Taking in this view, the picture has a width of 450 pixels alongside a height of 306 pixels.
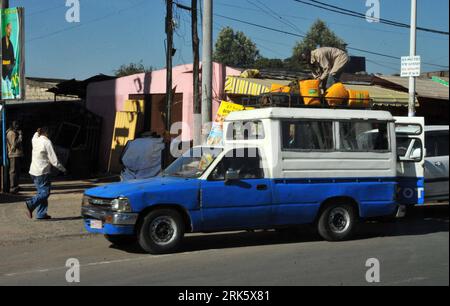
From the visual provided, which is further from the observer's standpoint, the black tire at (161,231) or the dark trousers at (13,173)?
the dark trousers at (13,173)

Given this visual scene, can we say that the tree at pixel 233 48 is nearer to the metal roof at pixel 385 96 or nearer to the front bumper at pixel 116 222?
the metal roof at pixel 385 96

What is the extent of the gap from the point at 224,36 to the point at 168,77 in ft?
177

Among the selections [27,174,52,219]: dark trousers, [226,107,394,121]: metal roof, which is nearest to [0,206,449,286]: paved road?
[27,174,52,219]: dark trousers

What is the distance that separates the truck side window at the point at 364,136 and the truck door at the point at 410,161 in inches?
23.5

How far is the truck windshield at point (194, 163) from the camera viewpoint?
333 inches

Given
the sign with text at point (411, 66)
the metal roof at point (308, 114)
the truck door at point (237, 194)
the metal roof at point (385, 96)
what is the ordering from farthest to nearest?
the metal roof at point (385, 96)
the sign with text at point (411, 66)
the metal roof at point (308, 114)
the truck door at point (237, 194)

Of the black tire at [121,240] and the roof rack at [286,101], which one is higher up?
the roof rack at [286,101]

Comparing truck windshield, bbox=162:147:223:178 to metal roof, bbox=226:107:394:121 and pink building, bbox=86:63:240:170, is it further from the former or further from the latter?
pink building, bbox=86:63:240:170

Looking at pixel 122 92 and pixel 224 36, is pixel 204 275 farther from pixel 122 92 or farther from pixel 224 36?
pixel 224 36

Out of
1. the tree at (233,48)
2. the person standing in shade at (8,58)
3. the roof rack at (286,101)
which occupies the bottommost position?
the roof rack at (286,101)

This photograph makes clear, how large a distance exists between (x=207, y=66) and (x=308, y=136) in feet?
14.2

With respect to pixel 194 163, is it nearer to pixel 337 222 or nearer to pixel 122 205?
pixel 122 205

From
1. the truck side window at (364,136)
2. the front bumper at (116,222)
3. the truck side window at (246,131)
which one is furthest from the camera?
the truck side window at (364,136)

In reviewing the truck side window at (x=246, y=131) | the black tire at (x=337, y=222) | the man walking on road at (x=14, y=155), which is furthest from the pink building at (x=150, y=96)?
the black tire at (x=337, y=222)
